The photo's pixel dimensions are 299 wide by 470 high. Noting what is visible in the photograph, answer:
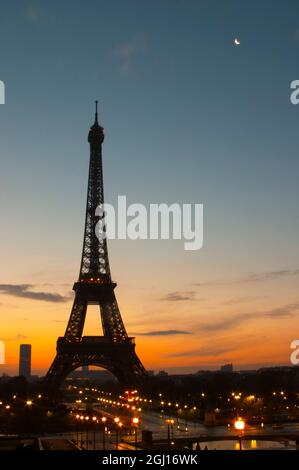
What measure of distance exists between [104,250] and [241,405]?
36.6m

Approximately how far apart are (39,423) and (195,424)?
18261mm

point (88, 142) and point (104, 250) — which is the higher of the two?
point (88, 142)

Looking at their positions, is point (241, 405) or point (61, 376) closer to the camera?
point (241, 405)

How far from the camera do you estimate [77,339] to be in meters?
102

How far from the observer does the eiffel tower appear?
9979cm

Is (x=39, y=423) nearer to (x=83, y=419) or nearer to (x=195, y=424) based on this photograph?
(x=83, y=419)

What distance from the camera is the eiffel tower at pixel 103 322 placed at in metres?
99.8

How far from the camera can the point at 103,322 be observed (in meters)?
104

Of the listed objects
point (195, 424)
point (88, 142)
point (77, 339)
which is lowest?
point (195, 424)
